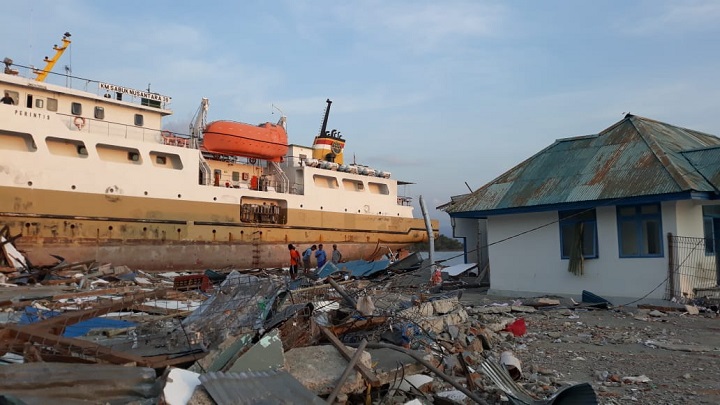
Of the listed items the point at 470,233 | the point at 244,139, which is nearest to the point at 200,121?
the point at 244,139

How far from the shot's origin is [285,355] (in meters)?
4.39

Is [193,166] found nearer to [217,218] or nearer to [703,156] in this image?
[217,218]

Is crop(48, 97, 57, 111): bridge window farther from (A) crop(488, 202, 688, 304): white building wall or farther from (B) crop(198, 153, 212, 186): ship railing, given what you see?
(A) crop(488, 202, 688, 304): white building wall

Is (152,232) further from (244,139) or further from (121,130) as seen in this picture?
(244,139)

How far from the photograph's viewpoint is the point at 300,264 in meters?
16.5

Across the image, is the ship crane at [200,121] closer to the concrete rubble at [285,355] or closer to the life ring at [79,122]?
the life ring at [79,122]

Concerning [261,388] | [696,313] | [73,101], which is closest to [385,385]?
[261,388]

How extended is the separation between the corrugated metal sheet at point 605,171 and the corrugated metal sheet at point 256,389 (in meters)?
9.04

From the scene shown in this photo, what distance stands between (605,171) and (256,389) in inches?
412

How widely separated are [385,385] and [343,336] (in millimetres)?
1328

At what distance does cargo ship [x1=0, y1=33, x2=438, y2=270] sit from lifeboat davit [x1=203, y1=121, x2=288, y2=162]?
5 cm

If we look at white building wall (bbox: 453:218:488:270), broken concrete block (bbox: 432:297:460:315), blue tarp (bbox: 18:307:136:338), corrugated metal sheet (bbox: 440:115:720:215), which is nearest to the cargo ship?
white building wall (bbox: 453:218:488:270)

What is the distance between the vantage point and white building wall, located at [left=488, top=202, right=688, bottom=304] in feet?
34.2

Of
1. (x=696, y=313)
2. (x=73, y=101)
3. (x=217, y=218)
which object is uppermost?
(x=73, y=101)
